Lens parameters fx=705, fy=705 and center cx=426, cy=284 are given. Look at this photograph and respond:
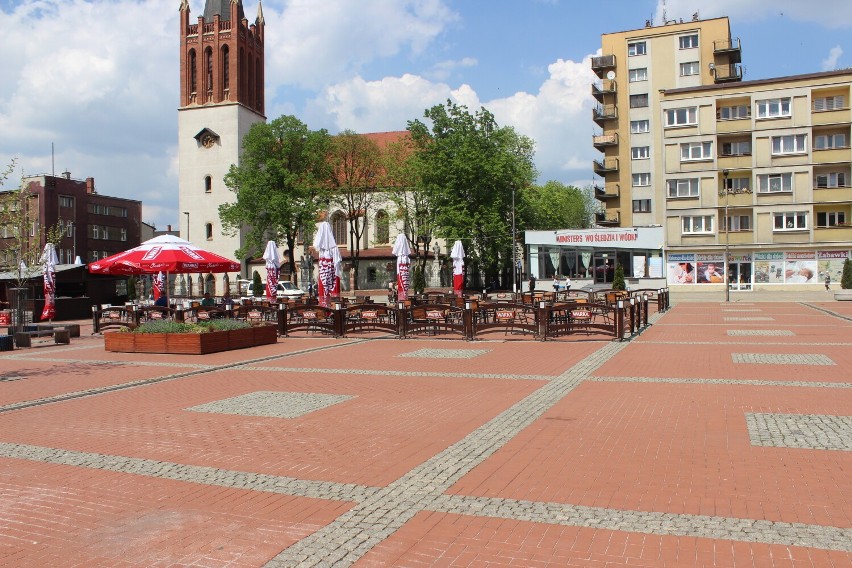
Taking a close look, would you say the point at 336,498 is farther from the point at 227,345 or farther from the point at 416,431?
the point at 227,345

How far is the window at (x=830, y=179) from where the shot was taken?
161 feet

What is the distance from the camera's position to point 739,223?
169 ft

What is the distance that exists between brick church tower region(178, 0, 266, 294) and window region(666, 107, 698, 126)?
115 feet

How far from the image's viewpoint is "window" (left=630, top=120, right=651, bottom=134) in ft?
192

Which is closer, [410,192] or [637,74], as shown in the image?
[410,192]

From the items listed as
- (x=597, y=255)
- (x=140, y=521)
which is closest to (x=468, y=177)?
(x=597, y=255)

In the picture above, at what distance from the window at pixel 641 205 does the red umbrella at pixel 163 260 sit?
1779 inches

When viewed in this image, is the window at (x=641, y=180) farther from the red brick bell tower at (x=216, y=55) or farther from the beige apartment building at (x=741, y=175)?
the red brick bell tower at (x=216, y=55)

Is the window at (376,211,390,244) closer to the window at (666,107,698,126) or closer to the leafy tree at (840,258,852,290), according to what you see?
the window at (666,107,698,126)

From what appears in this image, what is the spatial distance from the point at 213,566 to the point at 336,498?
133 centimetres

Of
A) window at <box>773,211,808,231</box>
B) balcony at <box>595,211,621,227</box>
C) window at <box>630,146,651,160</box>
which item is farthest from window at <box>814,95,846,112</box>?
balcony at <box>595,211,621,227</box>

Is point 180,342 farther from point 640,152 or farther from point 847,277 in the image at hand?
point 640,152

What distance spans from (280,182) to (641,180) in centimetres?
2894

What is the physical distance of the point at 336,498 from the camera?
525 cm
